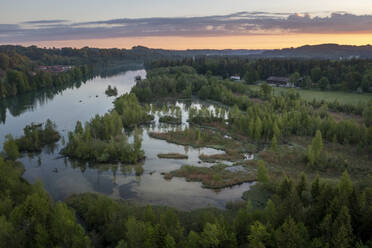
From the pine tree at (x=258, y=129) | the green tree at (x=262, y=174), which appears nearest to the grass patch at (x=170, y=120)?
the pine tree at (x=258, y=129)

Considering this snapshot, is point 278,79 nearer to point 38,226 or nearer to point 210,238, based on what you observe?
point 210,238

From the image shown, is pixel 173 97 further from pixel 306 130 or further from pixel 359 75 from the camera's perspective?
pixel 359 75

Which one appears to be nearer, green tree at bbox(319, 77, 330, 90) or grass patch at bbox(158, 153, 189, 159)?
grass patch at bbox(158, 153, 189, 159)

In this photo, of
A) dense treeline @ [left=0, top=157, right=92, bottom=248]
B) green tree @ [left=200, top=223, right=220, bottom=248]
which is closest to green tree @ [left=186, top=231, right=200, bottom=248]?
green tree @ [left=200, top=223, right=220, bottom=248]

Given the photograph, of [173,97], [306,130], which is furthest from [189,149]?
[173,97]

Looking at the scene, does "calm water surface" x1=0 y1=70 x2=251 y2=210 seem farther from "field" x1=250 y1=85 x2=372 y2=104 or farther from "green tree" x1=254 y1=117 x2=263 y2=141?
"field" x1=250 y1=85 x2=372 y2=104

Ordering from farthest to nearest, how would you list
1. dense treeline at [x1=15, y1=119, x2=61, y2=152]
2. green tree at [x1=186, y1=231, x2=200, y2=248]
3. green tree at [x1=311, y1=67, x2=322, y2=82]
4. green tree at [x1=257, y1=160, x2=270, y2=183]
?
green tree at [x1=311, y1=67, x2=322, y2=82] → dense treeline at [x1=15, y1=119, x2=61, y2=152] → green tree at [x1=257, y1=160, x2=270, y2=183] → green tree at [x1=186, y1=231, x2=200, y2=248]

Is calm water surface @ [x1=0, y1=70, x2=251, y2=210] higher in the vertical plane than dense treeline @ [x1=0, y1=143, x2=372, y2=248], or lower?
lower
